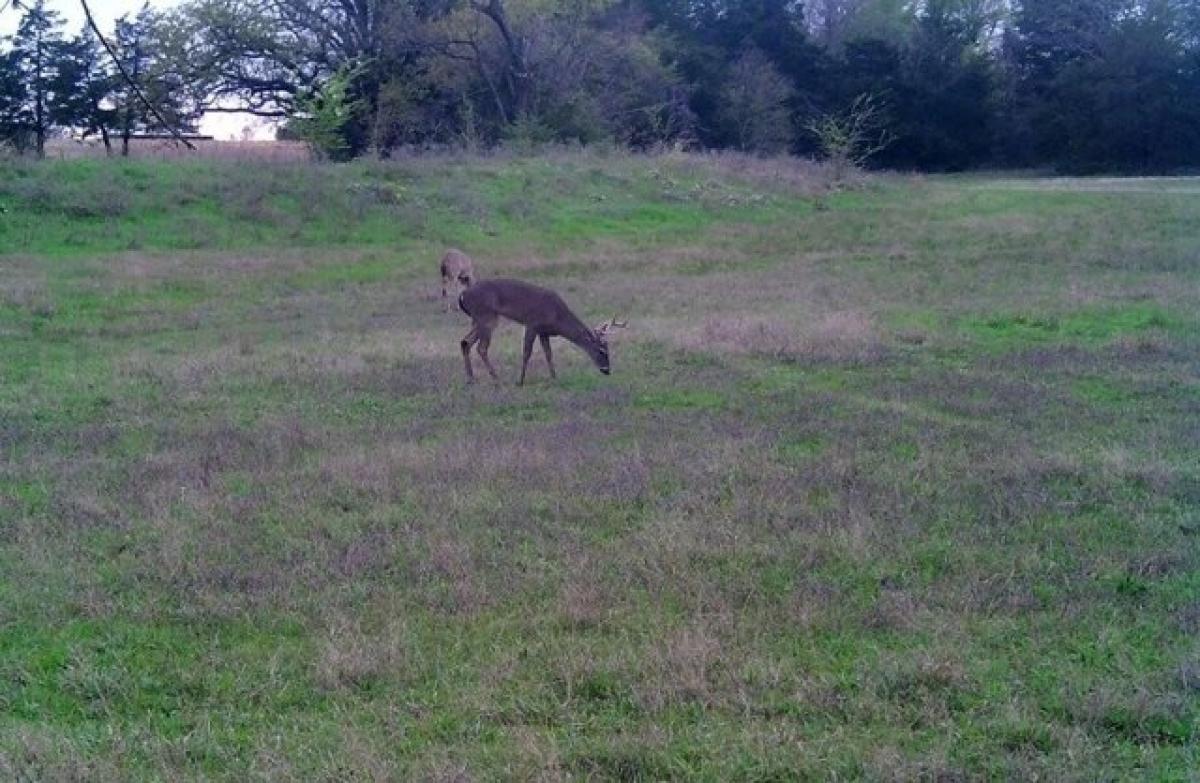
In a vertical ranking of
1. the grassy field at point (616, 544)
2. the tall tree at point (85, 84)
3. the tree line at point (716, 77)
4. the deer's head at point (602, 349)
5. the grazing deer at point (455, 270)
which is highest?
the tree line at point (716, 77)

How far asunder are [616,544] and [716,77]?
2138 inches

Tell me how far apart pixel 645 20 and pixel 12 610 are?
5890 cm

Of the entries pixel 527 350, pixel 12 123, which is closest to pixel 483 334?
pixel 527 350

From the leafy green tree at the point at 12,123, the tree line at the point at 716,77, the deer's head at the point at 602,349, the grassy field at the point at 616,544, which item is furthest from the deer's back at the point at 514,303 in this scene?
the leafy green tree at the point at 12,123

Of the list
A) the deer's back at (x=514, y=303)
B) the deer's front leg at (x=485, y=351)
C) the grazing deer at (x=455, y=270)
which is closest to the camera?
the deer's front leg at (x=485, y=351)

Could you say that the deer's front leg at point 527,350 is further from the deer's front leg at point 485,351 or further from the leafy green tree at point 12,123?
the leafy green tree at point 12,123

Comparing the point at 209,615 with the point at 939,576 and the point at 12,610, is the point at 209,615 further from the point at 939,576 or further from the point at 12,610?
the point at 939,576

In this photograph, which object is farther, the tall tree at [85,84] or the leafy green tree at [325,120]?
the leafy green tree at [325,120]

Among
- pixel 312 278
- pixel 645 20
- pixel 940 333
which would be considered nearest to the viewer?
pixel 940 333

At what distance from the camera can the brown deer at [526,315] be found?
48.8 ft

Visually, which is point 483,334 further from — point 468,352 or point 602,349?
point 602,349

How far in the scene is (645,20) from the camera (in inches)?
2453

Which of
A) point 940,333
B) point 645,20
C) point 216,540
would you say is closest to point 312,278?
point 940,333

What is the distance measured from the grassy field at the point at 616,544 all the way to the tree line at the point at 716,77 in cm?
2019
